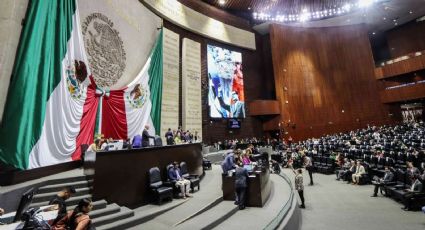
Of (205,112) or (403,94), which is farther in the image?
(403,94)

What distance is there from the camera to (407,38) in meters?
22.8

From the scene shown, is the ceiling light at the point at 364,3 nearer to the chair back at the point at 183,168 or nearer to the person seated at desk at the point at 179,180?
the chair back at the point at 183,168

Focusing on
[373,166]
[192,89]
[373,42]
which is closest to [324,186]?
[373,166]

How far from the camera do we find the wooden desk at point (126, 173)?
519cm

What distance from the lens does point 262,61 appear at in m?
22.4

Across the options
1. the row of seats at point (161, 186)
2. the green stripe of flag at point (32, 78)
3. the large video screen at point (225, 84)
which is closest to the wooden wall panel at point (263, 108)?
the large video screen at point (225, 84)

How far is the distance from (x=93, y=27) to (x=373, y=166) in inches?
477

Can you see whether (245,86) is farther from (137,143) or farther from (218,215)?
(218,215)

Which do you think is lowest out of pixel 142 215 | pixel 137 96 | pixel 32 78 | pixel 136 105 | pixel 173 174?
pixel 142 215

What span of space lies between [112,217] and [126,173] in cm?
127

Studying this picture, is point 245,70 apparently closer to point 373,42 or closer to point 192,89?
point 192,89

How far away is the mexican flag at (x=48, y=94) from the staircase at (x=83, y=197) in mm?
659

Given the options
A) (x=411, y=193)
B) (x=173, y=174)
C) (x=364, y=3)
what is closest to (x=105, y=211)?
(x=173, y=174)

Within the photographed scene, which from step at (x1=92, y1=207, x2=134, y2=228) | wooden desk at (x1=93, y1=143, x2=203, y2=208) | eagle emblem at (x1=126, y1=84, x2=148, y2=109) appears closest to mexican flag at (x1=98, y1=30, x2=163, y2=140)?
eagle emblem at (x1=126, y1=84, x2=148, y2=109)
